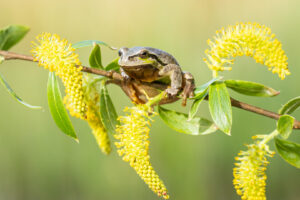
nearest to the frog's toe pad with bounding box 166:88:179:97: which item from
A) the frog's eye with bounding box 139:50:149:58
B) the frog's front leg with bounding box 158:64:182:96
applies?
the frog's front leg with bounding box 158:64:182:96

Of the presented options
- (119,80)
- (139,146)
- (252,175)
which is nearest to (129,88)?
(119,80)

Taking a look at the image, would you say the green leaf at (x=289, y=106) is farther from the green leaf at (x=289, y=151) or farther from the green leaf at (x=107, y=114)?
the green leaf at (x=107, y=114)

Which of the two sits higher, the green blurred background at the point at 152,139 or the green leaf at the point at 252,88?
the green leaf at the point at 252,88

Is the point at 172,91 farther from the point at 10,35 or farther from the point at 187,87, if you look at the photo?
the point at 10,35

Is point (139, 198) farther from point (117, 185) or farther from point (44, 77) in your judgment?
point (44, 77)

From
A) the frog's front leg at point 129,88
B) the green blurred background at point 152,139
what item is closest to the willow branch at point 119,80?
the frog's front leg at point 129,88
